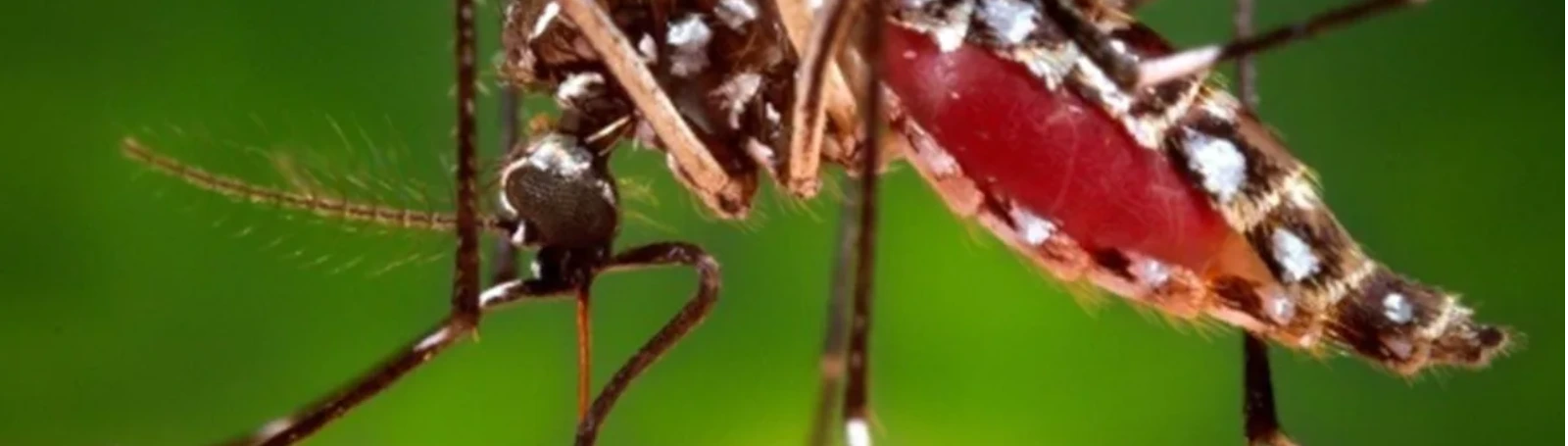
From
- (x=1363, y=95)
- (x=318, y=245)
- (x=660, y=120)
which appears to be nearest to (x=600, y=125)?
(x=660, y=120)

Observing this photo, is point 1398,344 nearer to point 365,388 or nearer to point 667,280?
point 365,388

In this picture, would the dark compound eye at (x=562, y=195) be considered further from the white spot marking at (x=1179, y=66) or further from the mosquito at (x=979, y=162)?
the white spot marking at (x=1179, y=66)

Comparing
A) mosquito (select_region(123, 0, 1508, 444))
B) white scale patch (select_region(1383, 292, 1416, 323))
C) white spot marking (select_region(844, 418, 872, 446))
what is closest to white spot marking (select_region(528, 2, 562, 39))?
mosquito (select_region(123, 0, 1508, 444))

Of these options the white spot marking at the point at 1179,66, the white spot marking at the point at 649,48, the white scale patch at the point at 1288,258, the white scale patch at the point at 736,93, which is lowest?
the white scale patch at the point at 1288,258

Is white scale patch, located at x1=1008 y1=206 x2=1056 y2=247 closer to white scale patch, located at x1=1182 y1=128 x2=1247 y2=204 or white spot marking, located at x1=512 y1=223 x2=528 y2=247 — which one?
white scale patch, located at x1=1182 y1=128 x2=1247 y2=204

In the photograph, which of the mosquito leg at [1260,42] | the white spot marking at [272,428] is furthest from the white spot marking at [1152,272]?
the white spot marking at [272,428]

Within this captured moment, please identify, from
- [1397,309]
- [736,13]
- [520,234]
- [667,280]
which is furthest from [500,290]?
[667,280]

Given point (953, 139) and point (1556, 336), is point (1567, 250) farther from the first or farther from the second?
point (953, 139)
